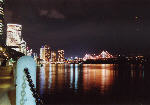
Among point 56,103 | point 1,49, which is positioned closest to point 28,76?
point 56,103

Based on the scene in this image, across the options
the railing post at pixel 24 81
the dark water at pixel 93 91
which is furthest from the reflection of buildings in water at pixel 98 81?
the railing post at pixel 24 81

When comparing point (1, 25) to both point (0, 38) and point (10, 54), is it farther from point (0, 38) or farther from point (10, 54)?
point (10, 54)

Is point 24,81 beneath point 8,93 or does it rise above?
above

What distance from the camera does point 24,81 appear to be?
17.2 ft

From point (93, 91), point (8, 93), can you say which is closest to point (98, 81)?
point (93, 91)

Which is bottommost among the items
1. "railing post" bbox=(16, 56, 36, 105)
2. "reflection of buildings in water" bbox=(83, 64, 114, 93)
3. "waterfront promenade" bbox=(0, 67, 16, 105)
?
"reflection of buildings in water" bbox=(83, 64, 114, 93)

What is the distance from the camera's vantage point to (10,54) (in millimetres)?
105062

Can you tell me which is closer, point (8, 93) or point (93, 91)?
point (8, 93)

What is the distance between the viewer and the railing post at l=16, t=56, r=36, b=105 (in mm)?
5199

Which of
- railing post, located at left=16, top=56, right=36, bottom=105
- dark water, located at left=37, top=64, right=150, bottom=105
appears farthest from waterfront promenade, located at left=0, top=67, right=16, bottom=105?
dark water, located at left=37, top=64, right=150, bottom=105

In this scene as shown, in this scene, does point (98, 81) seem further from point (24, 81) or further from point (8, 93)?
point (24, 81)

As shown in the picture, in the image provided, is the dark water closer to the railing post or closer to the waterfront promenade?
the waterfront promenade

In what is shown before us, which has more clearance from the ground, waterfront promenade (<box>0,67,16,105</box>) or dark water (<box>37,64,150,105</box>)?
waterfront promenade (<box>0,67,16,105</box>)

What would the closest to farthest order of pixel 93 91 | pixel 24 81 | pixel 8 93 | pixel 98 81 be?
1. pixel 24 81
2. pixel 8 93
3. pixel 93 91
4. pixel 98 81
